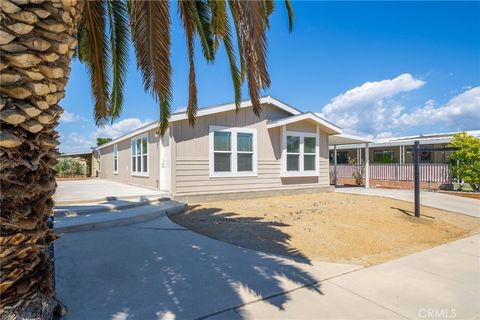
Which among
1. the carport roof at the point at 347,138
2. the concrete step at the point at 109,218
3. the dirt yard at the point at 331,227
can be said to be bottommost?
the dirt yard at the point at 331,227

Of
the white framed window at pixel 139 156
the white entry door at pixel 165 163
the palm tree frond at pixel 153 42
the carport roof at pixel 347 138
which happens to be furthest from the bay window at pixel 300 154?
the palm tree frond at pixel 153 42

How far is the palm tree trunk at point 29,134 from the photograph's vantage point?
1.73 metres

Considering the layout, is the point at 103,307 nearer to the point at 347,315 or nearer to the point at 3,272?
the point at 3,272

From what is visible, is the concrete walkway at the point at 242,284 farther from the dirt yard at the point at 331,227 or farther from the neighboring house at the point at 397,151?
the neighboring house at the point at 397,151

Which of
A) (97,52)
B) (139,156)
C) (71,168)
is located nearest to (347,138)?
(139,156)

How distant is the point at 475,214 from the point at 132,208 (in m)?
10.4

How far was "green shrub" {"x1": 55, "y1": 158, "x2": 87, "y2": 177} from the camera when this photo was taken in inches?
931

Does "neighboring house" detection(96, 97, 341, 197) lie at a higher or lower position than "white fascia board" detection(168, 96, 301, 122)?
lower

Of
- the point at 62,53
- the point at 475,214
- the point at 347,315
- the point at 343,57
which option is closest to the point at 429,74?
the point at 343,57

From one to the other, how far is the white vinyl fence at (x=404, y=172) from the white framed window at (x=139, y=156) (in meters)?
14.5

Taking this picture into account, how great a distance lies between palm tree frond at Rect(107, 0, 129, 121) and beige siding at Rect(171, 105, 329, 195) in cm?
466

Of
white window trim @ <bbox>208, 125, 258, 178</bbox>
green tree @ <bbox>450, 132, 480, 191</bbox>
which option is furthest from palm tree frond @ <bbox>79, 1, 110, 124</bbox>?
green tree @ <bbox>450, 132, 480, 191</bbox>

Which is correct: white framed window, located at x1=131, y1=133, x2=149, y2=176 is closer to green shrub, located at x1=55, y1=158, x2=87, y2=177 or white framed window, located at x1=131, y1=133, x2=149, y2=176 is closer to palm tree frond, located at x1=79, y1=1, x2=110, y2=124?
palm tree frond, located at x1=79, y1=1, x2=110, y2=124

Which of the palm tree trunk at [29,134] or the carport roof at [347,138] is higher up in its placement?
the carport roof at [347,138]
